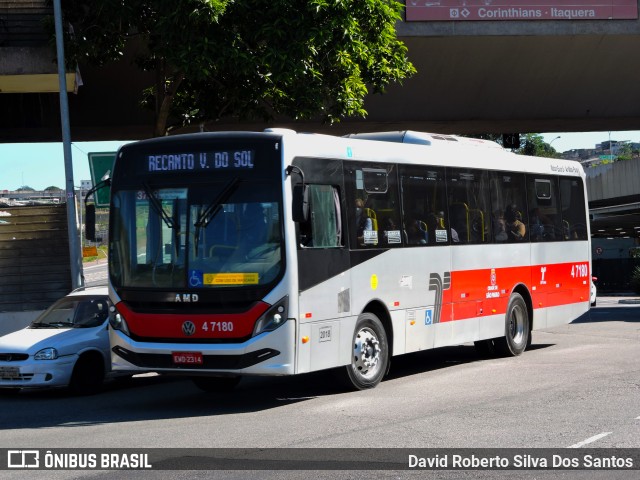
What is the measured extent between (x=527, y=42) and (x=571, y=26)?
1322mm

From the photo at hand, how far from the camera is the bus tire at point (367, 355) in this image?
12734mm

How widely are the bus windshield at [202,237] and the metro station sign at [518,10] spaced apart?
54.6 feet

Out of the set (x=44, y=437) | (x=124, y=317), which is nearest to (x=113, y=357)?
(x=124, y=317)

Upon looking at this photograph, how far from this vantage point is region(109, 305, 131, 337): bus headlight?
39.7 feet

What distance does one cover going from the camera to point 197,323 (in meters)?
11.6

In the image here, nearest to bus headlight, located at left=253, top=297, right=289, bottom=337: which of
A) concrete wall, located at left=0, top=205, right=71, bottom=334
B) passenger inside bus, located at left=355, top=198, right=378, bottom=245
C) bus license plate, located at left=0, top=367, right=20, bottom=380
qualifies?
passenger inside bus, located at left=355, top=198, right=378, bottom=245

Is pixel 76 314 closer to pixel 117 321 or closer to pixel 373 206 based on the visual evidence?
pixel 117 321

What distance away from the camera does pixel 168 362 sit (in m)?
Answer: 11.7

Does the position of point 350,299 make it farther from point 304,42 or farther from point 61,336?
point 304,42

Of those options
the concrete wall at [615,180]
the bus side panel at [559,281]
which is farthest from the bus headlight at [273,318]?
the concrete wall at [615,180]

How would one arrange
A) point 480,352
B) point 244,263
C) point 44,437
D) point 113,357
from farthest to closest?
point 480,352 → point 113,357 → point 244,263 → point 44,437

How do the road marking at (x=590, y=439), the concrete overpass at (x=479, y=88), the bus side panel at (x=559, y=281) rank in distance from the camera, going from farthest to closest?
1. the concrete overpass at (x=479, y=88)
2. the bus side panel at (x=559, y=281)
3. the road marking at (x=590, y=439)

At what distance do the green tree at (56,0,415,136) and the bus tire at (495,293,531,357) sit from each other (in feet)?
18.0

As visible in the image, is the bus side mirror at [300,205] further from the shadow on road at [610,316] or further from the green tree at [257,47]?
the shadow on road at [610,316]
